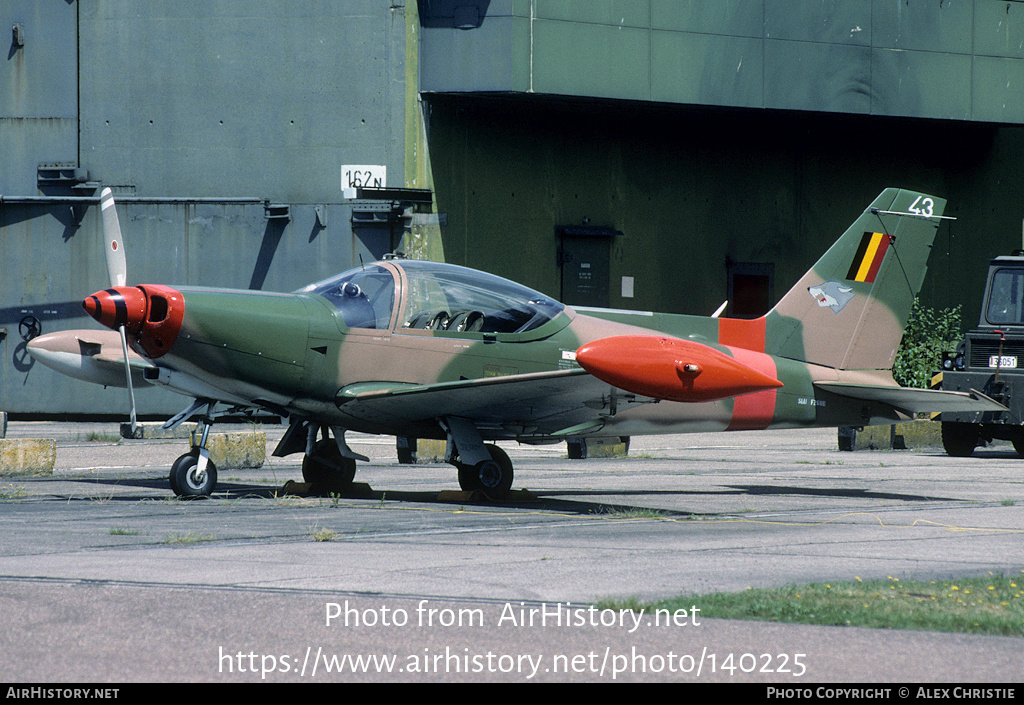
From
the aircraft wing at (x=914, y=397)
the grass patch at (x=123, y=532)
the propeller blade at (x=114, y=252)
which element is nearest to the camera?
the grass patch at (x=123, y=532)

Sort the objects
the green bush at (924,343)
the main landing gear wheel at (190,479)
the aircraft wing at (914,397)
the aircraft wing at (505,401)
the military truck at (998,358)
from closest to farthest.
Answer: the aircraft wing at (505,401)
the main landing gear wheel at (190,479)
the aircraft wing at (914,397)
the military truck at (998,358)
the green bush at (924,343)

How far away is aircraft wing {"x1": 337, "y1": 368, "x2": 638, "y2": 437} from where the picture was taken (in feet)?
39.2

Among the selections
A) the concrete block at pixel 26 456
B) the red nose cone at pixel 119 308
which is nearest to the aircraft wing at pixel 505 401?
the red nose cone at pixel 119 308

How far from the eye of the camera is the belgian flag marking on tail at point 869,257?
14.8 m

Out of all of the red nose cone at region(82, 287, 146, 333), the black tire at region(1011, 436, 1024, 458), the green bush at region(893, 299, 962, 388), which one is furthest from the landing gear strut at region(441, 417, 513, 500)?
the green bush at region(893, 299, 962, 388)

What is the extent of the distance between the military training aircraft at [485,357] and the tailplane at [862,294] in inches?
0.6

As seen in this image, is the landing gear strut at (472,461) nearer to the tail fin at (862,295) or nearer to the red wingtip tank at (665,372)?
the red wingtip tank at (665,372)

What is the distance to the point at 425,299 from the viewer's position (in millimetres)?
12891

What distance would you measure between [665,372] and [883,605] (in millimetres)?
4297

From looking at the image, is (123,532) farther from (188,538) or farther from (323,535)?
(323,535)

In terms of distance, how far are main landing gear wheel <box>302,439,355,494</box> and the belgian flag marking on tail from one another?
6095mm

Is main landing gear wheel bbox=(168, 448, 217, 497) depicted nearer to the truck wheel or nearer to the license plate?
the license plate

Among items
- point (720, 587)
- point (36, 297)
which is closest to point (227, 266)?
point (36, 297)

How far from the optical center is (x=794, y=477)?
1658 centimetres
